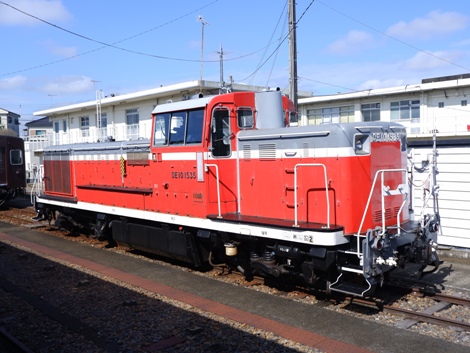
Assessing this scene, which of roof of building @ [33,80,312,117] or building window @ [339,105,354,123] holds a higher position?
roof of building @ [33,80,312,117]

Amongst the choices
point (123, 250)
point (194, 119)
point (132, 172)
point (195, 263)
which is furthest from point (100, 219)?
point (194, 119)

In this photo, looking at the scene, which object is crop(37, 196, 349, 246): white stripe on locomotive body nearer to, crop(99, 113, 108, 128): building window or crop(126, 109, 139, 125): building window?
crop(126, 109, 139, 125): building window

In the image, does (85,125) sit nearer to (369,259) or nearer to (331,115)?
(331,115)

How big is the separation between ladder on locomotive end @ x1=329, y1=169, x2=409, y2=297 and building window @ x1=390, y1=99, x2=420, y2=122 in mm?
23628

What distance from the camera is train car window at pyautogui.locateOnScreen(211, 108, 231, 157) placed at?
8.36 m

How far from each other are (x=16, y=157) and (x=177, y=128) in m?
16.1

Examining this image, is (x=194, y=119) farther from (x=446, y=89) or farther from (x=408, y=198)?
(x=446, y=89)

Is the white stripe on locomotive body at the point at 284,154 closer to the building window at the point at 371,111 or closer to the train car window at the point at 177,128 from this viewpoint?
the train car window at the point at 177,128

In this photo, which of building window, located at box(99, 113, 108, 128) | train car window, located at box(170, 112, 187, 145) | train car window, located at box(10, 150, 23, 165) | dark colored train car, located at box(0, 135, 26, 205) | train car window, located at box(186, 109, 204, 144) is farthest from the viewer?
building window, located at box(99, 113, 108, 128)

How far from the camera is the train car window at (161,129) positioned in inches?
369

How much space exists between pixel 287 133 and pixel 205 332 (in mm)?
3336

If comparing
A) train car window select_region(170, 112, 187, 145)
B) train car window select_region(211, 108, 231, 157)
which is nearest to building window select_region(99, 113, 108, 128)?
train car window select_region(170, 112, 187, 145)

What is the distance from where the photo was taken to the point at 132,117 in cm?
3183

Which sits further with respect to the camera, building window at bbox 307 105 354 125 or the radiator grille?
building window at bbox 307 105 354 125
